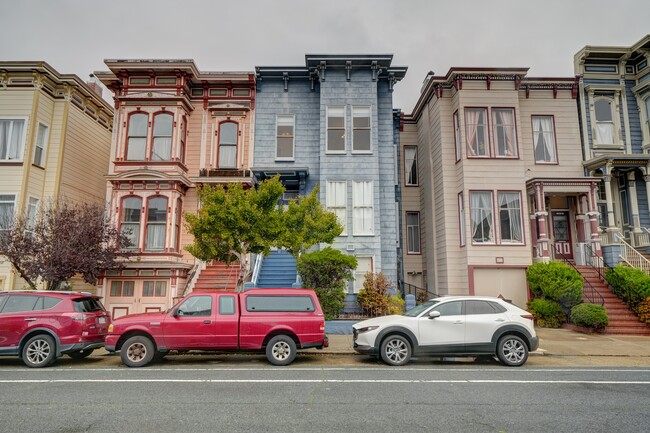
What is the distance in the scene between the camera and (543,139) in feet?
66.6

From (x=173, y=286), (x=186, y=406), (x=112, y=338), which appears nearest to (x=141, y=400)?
(x=186, y=406)

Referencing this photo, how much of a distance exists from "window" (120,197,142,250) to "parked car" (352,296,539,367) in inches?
473

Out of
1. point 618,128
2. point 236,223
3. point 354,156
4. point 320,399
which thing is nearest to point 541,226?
point 618,128

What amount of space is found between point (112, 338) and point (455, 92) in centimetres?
1711

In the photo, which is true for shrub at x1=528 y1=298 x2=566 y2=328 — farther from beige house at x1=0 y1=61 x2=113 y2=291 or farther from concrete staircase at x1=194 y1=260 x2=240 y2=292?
beige house at x1=0 y1=61 x2=113 y2=291

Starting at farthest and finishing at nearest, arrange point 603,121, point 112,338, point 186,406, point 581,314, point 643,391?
point 603,121 < point 581,314 < point 112,338 < point 643,391 < point 186,406

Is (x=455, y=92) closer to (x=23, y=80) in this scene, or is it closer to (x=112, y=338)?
(x=112, y=338)

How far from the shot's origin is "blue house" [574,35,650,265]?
19516 mm

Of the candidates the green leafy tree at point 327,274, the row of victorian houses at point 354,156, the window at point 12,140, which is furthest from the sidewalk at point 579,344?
the window at point 12,140

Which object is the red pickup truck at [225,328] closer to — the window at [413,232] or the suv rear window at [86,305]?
the suv rear window at [86,305]

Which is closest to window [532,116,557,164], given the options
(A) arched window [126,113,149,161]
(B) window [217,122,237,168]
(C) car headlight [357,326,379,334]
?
(B) window [217,122,237,168]

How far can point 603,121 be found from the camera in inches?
801

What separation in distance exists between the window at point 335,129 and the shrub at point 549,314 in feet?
34.2

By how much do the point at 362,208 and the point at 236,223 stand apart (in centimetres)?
766
